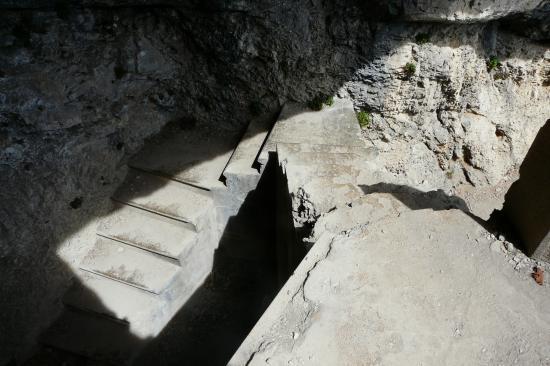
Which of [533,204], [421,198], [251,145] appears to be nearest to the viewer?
[533,204]

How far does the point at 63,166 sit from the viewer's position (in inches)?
224

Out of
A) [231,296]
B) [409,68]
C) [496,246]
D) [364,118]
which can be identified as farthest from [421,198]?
[231,296]

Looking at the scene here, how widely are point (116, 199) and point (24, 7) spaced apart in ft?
10.0

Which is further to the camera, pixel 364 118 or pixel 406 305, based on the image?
pixel 364 118

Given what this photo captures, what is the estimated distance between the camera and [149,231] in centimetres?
635

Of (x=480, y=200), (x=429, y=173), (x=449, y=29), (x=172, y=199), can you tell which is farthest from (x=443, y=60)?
(x=172, y=199)

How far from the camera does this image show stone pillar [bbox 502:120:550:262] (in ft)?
11.2

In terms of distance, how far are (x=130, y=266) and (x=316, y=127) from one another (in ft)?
12.3

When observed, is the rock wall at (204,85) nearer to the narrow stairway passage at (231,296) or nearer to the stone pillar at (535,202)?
the narrow stairway passage at (231,296)

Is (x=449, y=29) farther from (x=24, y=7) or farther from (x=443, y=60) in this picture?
(x=24, y=7)

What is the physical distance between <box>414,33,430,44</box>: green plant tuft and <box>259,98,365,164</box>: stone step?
1478mm

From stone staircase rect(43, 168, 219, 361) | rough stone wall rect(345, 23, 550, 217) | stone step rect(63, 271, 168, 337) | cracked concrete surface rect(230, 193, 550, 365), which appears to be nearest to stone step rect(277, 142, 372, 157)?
rough stone wall rect(345, 23, 550, 217)

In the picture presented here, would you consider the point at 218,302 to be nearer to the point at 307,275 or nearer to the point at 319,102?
the point at 307,275

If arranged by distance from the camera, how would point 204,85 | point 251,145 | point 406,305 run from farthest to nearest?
point 204,85 < point 251,145 < point 406,305
